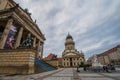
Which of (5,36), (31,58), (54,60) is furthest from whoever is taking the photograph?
(54,60)

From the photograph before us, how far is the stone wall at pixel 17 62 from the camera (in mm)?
12273

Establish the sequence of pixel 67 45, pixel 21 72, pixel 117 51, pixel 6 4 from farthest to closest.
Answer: pixel 67 45
pixel 117 51
pixel 6 4
pixel 21 72

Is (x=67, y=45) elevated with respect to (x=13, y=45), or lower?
elevated

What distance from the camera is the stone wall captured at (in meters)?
12.3

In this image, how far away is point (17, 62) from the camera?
42.0ft

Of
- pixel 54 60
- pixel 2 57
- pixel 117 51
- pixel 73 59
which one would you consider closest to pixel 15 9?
pixel 2 57

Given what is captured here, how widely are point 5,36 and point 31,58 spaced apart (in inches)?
280

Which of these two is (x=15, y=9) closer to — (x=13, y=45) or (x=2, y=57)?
(x=13, y=45)

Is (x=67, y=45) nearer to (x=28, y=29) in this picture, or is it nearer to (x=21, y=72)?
(x=28, y=29)

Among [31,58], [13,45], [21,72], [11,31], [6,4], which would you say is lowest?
[21,72]

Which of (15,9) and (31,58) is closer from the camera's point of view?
(31,58)

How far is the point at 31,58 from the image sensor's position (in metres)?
12.9

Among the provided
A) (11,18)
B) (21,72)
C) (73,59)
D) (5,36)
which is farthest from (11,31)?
(73,59)

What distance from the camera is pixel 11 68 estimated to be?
12594 mm
